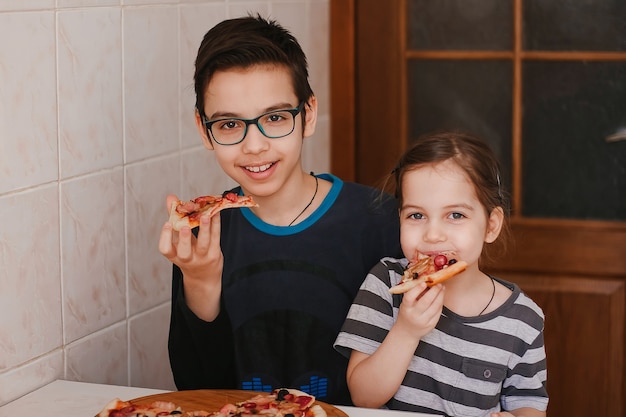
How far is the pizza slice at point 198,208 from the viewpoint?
5.58 feet

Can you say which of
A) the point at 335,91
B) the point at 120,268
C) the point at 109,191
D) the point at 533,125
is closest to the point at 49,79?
the point at 109,191

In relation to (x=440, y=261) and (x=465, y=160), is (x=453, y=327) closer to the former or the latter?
(x=440, y=261)

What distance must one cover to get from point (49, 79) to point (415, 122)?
4.77 feet

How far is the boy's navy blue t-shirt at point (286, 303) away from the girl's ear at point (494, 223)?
0.21m

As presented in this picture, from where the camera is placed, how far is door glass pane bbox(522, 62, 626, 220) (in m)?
2.86

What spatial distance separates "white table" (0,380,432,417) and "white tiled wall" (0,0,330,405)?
36 mm

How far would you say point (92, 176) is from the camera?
1.98 metres

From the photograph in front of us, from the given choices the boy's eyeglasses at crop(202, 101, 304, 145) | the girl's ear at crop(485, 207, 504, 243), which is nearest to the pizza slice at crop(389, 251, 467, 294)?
the girl's ear at crop(485, 207, 504, 243)

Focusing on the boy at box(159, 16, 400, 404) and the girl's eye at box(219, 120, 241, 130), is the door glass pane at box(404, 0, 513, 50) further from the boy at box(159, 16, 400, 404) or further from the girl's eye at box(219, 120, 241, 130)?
the girl's eye at box(219, 120, 241, 130)

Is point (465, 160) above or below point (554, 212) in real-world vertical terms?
above

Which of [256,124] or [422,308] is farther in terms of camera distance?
[256,124]

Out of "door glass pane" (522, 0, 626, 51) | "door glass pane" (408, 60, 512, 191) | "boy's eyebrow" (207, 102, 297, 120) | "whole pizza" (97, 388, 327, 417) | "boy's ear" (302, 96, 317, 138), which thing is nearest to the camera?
"whole pizza" (97, 388, 327, 417)

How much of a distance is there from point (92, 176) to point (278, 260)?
41cm

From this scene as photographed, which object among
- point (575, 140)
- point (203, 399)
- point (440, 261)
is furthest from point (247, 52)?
point (575, 140)
